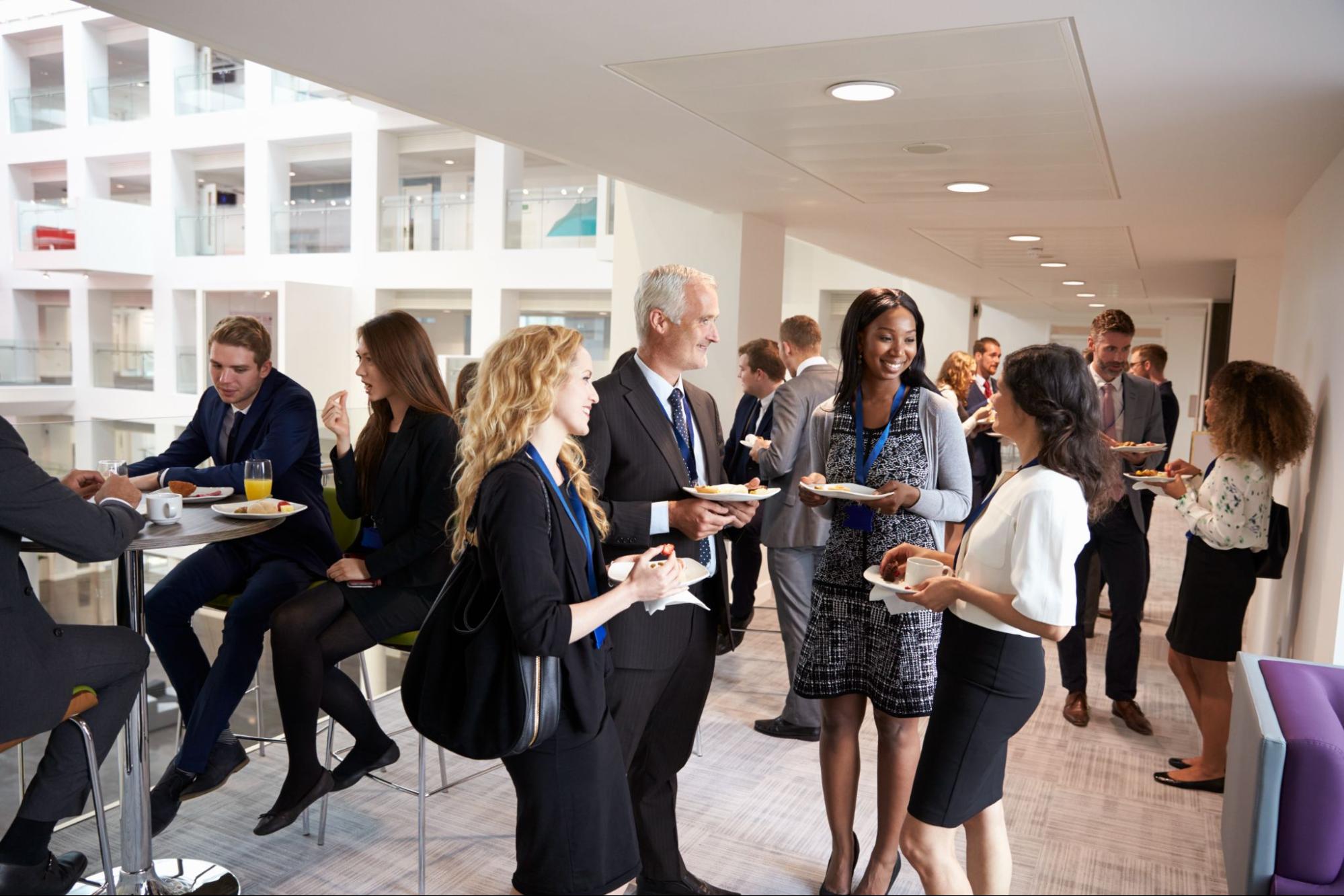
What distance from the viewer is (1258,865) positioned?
2.05 m

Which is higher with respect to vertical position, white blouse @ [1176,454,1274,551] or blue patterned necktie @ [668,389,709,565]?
blue patterned necktie @ [668,389,709,565]

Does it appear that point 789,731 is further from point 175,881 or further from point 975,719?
point 175,881

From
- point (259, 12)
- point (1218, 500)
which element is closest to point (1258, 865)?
point (1218, 500)

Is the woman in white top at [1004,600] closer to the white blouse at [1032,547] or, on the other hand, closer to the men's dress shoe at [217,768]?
the white blouse at [1032,547]

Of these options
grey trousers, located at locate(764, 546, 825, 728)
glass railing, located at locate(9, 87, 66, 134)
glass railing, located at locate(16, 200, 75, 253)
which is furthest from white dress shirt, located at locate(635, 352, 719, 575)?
glass railing, located at locate(9, 87, 66, 134)

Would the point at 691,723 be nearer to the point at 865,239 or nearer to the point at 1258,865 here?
the point at 1258,865

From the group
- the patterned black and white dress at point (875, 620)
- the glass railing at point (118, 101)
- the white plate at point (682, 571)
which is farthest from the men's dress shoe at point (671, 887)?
the glass railing at point (118, 101)

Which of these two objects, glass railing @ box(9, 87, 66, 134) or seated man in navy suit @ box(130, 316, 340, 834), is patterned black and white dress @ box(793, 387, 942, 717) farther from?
glass railing @ box(9, 87, 66, 134)

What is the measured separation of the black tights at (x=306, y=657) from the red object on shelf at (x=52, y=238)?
63.8ft

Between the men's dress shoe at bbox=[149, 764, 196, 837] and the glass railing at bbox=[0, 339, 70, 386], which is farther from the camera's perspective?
the glass railing at bbox=[0, 339, 70, 386]

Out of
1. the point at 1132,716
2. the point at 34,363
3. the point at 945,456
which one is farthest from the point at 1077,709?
the point at 34,363

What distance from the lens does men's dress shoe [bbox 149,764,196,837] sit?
279cm

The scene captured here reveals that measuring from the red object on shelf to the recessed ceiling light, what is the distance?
64.9 feet

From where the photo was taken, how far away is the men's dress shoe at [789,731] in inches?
154
